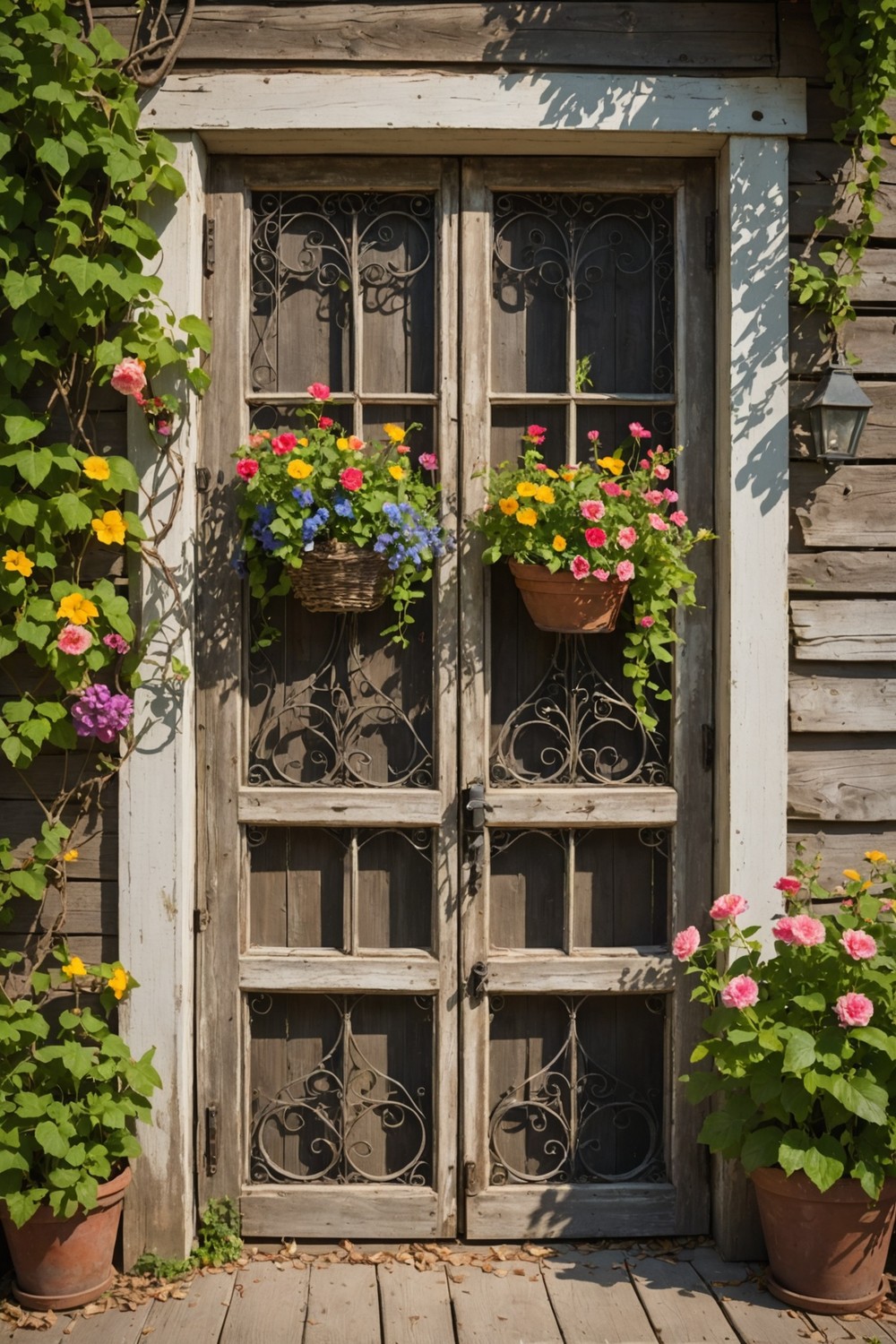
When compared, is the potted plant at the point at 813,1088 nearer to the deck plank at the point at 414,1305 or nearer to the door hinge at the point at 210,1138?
the deck plank at the point at 414,1305

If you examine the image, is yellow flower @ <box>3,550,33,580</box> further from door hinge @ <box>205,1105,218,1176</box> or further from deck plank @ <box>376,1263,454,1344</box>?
deck plank @ <box>376,1263,454,1344</box>

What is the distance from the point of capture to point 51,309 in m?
2.89

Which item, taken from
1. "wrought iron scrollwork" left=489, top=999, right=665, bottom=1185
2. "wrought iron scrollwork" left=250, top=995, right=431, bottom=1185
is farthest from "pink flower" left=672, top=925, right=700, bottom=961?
"wrought iron scrollwork" left=250, top=995, right=431, bottom=1185

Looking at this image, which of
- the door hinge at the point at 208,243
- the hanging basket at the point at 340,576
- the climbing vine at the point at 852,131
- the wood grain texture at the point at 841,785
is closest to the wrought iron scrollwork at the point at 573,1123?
the wood grain texture at the point at 841,785

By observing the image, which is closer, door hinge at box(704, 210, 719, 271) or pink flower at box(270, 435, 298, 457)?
pink flower at box(270, 435, 298, 457)

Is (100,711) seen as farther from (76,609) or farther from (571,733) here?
(571,733)

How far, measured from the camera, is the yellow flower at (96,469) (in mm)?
2895

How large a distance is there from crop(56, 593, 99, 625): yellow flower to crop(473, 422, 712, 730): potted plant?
100 cm

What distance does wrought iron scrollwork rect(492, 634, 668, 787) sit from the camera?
A: 321 centimetres

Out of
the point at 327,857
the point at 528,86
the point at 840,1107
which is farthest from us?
the point at 327,857

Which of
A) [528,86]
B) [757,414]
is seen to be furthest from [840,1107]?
[528,86]

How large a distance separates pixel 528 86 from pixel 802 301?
90 centimetres

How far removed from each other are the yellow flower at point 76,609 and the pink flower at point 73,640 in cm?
2

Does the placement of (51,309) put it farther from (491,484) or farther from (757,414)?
(757,414)
